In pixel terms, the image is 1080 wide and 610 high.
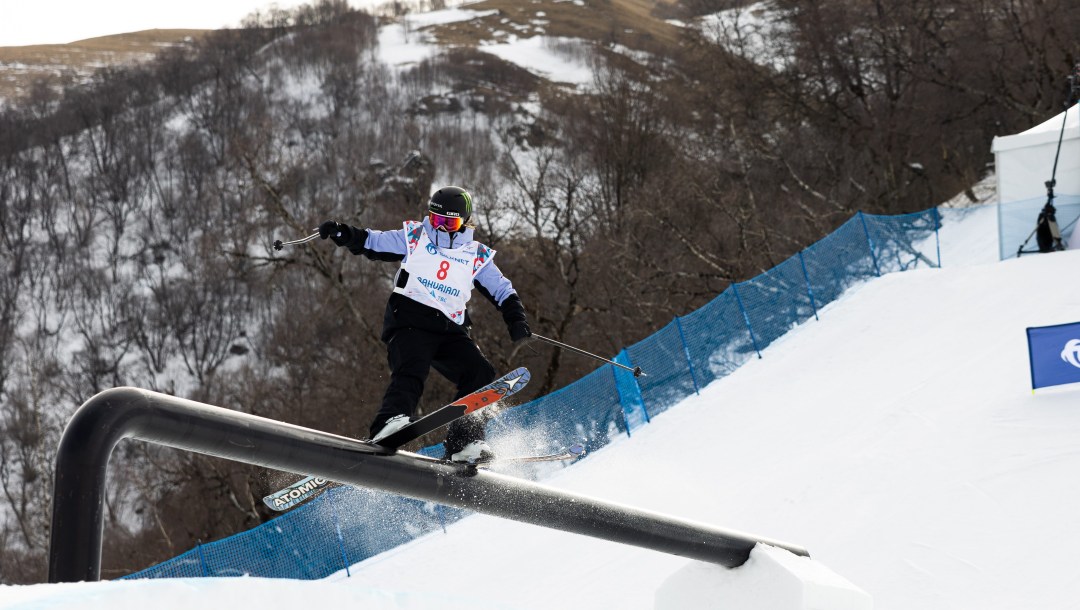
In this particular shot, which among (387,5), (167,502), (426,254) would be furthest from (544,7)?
(426,254)

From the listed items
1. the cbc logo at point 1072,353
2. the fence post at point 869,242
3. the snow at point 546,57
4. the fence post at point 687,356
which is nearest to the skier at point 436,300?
the cbc logo at point 1072,353

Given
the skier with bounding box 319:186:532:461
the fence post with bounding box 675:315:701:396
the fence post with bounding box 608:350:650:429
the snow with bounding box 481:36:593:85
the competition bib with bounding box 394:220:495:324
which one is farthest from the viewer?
the snow with bounding box 481:36:593:85

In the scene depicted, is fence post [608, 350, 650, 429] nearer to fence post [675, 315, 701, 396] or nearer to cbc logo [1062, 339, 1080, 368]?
fence post [675, 315, 701, 396]

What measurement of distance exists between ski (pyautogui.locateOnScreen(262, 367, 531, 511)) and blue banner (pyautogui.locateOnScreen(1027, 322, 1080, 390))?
7894 millimetres

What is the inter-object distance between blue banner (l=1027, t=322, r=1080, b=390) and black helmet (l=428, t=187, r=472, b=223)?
7575 millimetres

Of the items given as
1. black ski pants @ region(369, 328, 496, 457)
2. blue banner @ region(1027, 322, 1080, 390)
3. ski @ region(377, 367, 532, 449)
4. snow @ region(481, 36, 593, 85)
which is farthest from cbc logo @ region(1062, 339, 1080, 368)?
snow @ region(481, 36, 593, 85)

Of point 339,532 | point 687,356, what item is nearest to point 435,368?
point 339,532

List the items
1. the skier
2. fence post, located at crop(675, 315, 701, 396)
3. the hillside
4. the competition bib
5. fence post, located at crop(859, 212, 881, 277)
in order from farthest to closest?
1. the hillside
2. fence post, located at crop(859, 212, 881, 277)
3. fence post, located at crop(675, 315, 701, 396)
4. the competition bib
5. the skier

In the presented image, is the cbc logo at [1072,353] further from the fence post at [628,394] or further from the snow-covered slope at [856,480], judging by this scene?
the fence post at [628,394]

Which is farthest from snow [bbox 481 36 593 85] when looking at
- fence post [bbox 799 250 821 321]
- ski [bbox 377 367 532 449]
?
ski [bbox 377 367 532 449]

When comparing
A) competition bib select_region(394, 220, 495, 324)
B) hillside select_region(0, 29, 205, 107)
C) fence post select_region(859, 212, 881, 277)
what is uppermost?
hillside select_region(0, 29, 205, 107)

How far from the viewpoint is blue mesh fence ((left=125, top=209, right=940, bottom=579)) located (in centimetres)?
1083

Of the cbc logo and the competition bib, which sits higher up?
the competition bib

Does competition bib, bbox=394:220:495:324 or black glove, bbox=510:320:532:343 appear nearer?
competition bib, bbox=394:220:495:324
